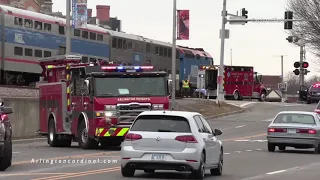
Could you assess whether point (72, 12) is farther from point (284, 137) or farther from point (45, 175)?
point (45, 175)

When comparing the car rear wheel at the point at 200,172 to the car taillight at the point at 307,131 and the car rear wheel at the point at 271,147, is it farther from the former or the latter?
the car rear wheel at the point at 271,147

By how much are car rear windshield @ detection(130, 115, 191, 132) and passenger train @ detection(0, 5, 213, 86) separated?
18879mm

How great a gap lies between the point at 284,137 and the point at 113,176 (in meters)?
10.6

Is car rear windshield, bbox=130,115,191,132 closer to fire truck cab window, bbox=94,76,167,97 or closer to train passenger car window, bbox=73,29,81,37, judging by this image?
fire truck cab window, bbox=94,76,167,97

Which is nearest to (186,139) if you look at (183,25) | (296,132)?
(296,132)

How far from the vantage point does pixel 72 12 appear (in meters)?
35.5

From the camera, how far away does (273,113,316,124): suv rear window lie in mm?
25844

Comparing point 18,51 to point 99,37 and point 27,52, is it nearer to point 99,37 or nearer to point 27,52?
point 27,52

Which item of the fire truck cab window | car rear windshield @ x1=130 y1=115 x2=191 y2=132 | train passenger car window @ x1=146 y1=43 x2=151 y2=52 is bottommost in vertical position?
car rear windshield @ x1=130 y1=115 x2=191 y2=132

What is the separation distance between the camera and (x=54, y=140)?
2709cm

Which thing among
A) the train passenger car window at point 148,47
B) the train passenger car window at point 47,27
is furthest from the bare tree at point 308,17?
the train passenger car window at point 47,27

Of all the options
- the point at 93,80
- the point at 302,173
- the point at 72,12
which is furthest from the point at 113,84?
the point at 72,12

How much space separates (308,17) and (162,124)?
1982 inches

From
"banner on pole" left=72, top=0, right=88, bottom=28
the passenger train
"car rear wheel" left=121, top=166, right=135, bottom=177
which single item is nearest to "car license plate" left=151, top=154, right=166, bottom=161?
"car rear wheel" left=121, top=166, right=135, bottom=177
